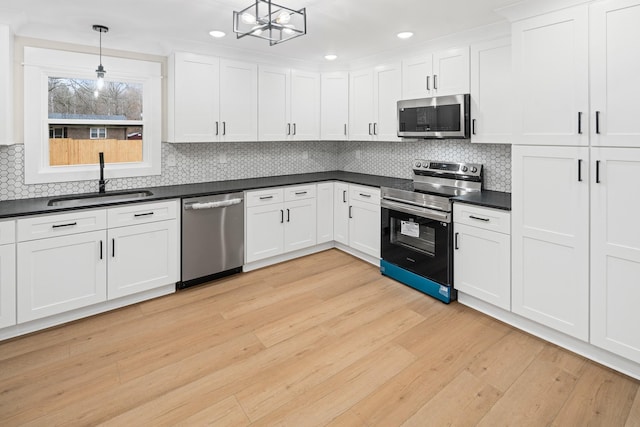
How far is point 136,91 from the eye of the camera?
3713 mm

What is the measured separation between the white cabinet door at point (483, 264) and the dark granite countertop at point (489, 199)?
20 centimetres

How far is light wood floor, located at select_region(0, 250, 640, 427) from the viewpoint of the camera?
1.98m

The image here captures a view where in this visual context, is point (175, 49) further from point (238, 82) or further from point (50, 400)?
point (50, 400)

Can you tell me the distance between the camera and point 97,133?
355 centimetres

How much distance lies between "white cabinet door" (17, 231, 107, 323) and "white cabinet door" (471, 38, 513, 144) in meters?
3.30

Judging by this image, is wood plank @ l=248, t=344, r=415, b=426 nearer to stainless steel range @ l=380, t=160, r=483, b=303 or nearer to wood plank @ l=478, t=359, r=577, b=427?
wood plank @ l=478, t=359, r=577, b=427

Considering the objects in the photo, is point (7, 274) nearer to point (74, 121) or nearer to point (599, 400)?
point (74, 121)

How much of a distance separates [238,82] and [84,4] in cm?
157

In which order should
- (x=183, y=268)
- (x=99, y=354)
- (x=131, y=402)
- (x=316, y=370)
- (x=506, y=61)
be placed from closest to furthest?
(x=131, y=402)
(x=316, y=370)
(x=99, y=354)
(x=506, y=61)
(x=183, y=268)

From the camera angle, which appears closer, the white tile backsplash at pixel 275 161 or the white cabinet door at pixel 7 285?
the white cabinet door at pixel 7 285

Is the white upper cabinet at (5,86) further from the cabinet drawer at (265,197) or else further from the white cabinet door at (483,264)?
the white cabinet door at (483,264)

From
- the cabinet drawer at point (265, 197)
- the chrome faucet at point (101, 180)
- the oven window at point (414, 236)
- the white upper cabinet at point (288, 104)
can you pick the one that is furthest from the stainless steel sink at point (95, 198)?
the oven window at point (414, 236)

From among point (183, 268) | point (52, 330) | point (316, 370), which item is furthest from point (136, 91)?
point (316, 370)

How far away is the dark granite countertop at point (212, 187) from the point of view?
110 inches
